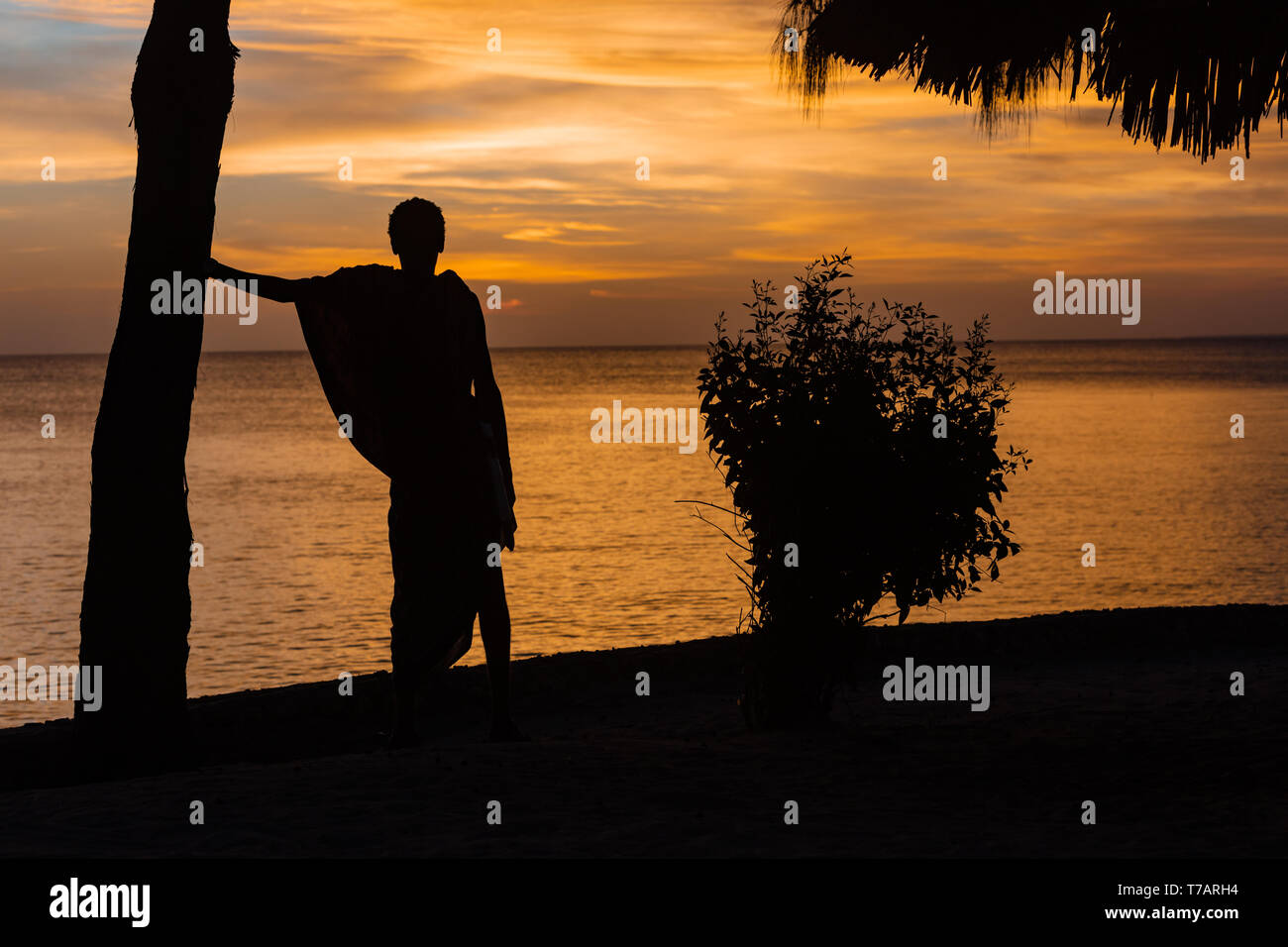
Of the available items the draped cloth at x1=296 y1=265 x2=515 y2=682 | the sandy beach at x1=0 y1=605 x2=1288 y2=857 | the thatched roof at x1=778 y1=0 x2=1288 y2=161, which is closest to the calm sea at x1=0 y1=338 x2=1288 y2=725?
the sandy beach at x1=0 y1=605 x2=1288 y2=857

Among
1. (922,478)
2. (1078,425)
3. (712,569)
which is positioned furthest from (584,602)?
(1078,425)

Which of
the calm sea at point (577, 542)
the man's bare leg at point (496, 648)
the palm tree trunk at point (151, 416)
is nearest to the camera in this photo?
the man's bare leg at point (496, 648)

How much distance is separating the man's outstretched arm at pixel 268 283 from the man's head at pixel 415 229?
1.62 ft

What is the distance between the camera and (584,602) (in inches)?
726

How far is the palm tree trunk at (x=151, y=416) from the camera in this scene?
7312 mm

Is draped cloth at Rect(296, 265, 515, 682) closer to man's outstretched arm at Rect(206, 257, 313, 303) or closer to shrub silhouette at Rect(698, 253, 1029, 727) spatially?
man's outstretched arm at Rect(206, 257, 313, 303)

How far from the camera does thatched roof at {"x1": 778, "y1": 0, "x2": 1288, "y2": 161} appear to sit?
6.02m

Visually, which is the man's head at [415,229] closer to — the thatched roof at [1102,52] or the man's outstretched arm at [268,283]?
the man's outstretched arm at [268,283]

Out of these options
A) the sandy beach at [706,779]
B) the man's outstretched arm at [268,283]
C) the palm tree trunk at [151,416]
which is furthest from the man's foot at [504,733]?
the man's outstretched arm at [268,283]

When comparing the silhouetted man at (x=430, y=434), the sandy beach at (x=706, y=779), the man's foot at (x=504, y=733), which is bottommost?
the sandy beach at (x=706, y=779)

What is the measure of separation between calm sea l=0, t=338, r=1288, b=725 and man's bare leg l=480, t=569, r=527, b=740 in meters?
7.02

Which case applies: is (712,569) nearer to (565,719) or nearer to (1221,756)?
(565,719)

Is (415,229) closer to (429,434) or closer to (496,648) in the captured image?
(429,434)

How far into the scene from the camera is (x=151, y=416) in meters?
7.32
